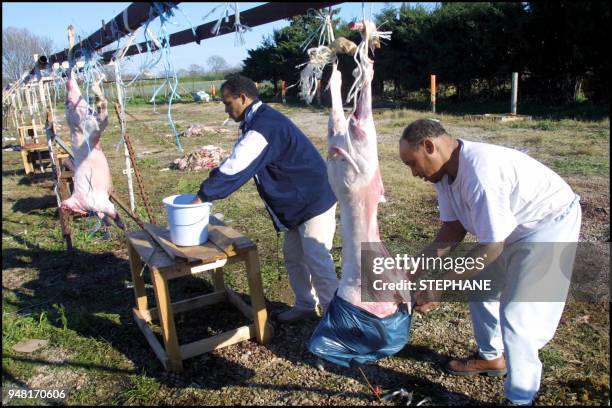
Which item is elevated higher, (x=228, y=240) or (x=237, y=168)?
(x=237, y=168)

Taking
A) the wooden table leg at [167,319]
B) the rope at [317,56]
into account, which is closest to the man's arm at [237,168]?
the wooden table leg at [167,319]

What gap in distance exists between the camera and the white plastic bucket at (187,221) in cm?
292

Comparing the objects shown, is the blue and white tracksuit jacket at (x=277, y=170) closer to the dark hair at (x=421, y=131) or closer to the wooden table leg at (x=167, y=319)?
the wooden table leg at (x=167, y=319)

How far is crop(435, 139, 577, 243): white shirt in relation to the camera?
2043mm

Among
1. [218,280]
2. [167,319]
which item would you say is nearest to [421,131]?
[167,319]

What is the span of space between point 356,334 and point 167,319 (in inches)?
50.7

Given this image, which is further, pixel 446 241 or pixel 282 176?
pixel 282 176

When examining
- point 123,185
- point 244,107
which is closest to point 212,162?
point 123,185

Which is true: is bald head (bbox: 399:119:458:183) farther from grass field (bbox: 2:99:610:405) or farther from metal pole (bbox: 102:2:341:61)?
grass field (bbox: 2:99:610:405)

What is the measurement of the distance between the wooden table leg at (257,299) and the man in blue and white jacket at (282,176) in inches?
13.2

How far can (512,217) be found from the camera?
6.81 ft

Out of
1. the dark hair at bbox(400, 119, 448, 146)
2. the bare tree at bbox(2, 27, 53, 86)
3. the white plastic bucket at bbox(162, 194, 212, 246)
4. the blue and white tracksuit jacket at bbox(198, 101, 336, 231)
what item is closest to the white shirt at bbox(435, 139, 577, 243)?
the dark hair at bbox(400, 119, 448, 146)

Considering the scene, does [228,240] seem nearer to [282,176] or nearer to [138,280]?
[282,176]

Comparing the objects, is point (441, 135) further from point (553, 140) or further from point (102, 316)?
point (553, 140)
